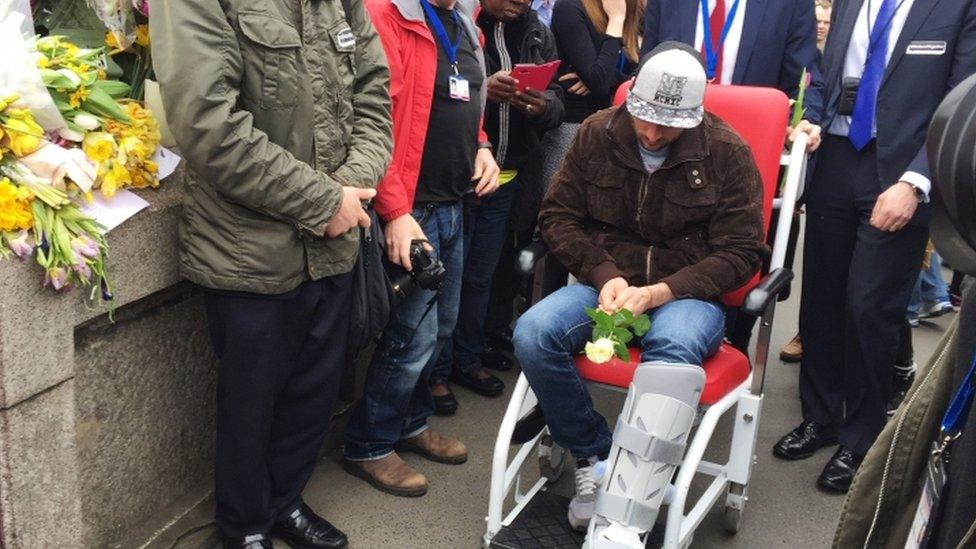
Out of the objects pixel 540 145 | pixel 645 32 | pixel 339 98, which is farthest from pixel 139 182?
pixel 645 32

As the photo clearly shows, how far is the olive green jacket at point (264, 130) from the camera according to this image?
2.40 m

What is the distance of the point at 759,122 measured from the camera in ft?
11.2

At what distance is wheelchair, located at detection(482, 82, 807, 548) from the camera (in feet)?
9.66

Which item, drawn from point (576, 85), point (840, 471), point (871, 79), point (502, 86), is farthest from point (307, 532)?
point (871, 79)

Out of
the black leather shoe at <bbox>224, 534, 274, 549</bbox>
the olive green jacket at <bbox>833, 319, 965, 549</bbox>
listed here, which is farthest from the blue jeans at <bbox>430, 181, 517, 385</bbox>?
the olive green jacket at <bbox>833, 319, 965, 549</bbox>

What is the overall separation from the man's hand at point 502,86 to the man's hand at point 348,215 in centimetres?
113

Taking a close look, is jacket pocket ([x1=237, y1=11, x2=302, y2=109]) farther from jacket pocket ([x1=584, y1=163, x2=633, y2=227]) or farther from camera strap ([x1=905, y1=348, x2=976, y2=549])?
camera strap ([x1=905, y1=348, x2=976, y2=549])

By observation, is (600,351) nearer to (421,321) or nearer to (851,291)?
(421,321)

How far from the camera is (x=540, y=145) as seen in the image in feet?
13.7

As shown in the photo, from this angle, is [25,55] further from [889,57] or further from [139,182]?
[889,57]


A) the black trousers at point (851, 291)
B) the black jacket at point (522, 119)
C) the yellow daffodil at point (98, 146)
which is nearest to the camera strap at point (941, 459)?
the yellow daffodil at point (98, 146)

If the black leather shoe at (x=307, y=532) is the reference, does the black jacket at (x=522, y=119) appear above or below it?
above

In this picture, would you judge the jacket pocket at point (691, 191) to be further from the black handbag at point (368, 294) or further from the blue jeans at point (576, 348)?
the black handbag at point (368, 294)

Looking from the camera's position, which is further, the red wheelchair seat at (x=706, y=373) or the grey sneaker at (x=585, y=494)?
the grey sneaker at (x=585, y=494)
